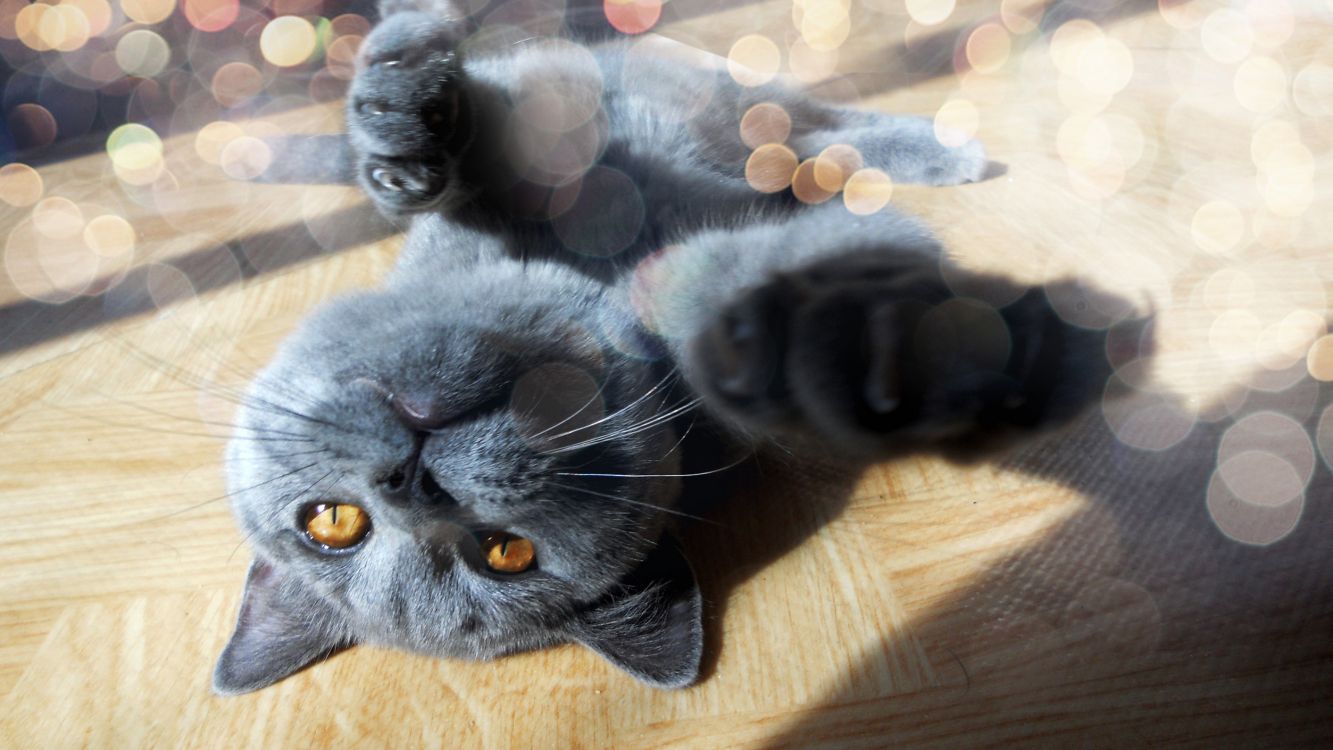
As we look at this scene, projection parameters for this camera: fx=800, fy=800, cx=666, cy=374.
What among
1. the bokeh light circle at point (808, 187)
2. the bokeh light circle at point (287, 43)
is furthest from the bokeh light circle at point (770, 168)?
the bokeh light circle at point (287, 43)

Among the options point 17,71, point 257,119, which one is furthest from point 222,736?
point 17,71

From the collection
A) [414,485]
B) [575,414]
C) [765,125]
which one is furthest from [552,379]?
[765,125]

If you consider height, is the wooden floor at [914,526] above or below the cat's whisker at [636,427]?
below

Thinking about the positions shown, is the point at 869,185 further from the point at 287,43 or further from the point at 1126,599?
the point at 287,43

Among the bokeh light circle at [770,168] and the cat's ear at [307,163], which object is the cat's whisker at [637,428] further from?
the cat's ear at [307,163]

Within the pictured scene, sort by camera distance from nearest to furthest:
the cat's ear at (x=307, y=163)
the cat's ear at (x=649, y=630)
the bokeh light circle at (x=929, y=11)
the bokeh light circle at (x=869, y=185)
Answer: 1. the cat's ear at (x=649, y=630)
2. the bokeh light circle at (x=869, y=185)
3. the cat's ear at (x=307, y=163)
4. the bokeh light circle at (x=929, y=11)

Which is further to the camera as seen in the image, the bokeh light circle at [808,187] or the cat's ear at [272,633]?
the bokeh light circle at [808,187]

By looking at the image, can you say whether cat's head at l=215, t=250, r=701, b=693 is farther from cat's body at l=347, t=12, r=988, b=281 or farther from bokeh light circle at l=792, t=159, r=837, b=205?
bokeh light circle at l=792, t=159, r=837, b=205
